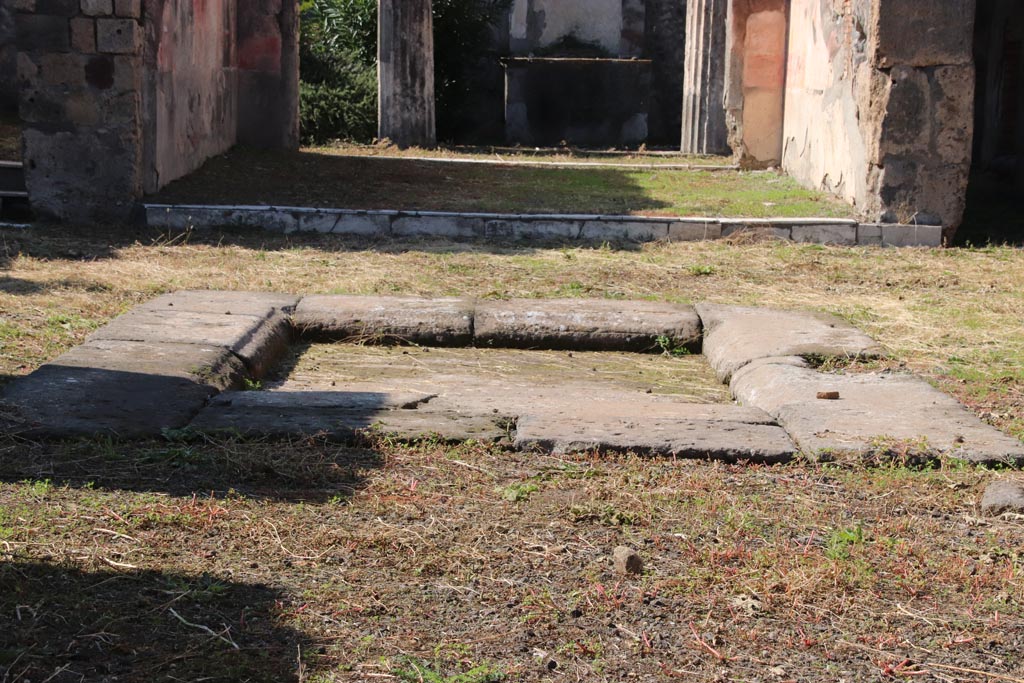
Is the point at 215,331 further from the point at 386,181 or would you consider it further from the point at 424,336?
the point at 386,181

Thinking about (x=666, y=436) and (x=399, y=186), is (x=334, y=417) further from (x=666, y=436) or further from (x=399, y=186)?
(x=399, y=186)

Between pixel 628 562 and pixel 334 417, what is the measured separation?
1494 mm

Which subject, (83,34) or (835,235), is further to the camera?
(835,235)

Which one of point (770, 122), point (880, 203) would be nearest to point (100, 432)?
point (880, 203)

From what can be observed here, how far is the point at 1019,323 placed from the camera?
6.45m

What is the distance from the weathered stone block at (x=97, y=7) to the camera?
870 cm

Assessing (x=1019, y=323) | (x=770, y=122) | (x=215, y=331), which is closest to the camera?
(x=215, y=331)

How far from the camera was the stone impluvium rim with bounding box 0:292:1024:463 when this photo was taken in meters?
4.09

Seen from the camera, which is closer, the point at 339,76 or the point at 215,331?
the point at 215,331

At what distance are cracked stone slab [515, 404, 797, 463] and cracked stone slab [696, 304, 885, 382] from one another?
1.03 metres

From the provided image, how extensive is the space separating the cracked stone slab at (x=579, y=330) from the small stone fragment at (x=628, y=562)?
9.73 feet

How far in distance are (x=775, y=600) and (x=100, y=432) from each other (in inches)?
87.8

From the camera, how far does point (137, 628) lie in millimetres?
2684

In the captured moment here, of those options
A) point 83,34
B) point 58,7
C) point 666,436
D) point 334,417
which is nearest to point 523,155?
point 83,34
